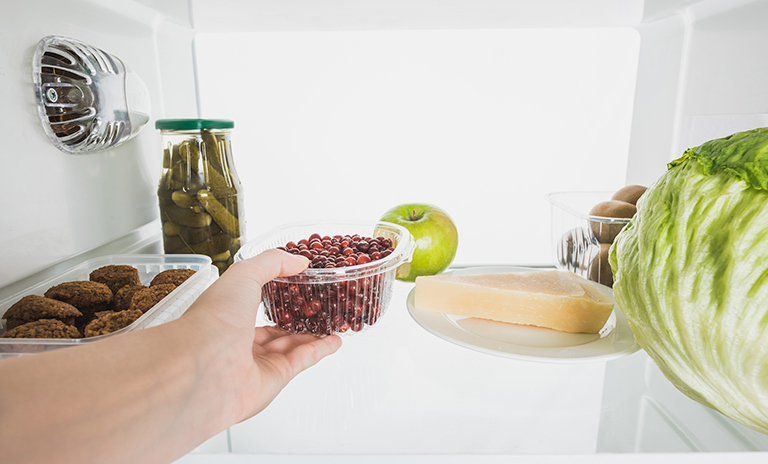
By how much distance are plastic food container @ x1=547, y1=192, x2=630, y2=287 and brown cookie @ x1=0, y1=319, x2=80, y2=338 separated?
30.2 inches

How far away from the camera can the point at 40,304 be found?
1.70 ft

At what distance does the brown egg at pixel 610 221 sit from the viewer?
77 centimetres

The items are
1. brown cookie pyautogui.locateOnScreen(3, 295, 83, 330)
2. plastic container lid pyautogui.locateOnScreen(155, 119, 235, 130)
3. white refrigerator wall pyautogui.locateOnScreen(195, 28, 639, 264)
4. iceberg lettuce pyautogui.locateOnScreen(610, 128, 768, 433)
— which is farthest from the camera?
white refrigerator wall pyautogui.locateOnScreen(195, 28, 639, 264)

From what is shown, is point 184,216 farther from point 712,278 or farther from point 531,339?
point 712,278

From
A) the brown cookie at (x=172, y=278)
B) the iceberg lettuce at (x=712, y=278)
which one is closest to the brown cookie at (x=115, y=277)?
the brown cookie at (x=172, y=278)

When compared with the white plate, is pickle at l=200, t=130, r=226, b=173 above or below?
above

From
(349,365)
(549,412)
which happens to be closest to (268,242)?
(349,365)

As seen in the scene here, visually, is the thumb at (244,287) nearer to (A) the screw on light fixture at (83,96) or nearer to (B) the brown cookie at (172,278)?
(B) the brown cookie at (172,278)

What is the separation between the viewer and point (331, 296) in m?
0.63

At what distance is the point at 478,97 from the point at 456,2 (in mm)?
246

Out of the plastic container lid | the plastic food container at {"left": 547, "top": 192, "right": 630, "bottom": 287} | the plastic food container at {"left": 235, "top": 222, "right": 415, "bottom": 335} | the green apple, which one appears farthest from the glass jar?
the plastic food container at {"left": 547, "top": 192, "right": 630, "bottom": 287}

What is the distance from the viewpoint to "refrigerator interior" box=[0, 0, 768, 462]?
543 millimetres

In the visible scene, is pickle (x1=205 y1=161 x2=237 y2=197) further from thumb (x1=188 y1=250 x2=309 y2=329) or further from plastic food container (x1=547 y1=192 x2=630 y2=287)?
plastic food container (x1=547 y1=192 x2=630 y2=287)

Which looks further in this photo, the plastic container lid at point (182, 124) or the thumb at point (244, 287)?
the plastic container lid at point (182, 124)
